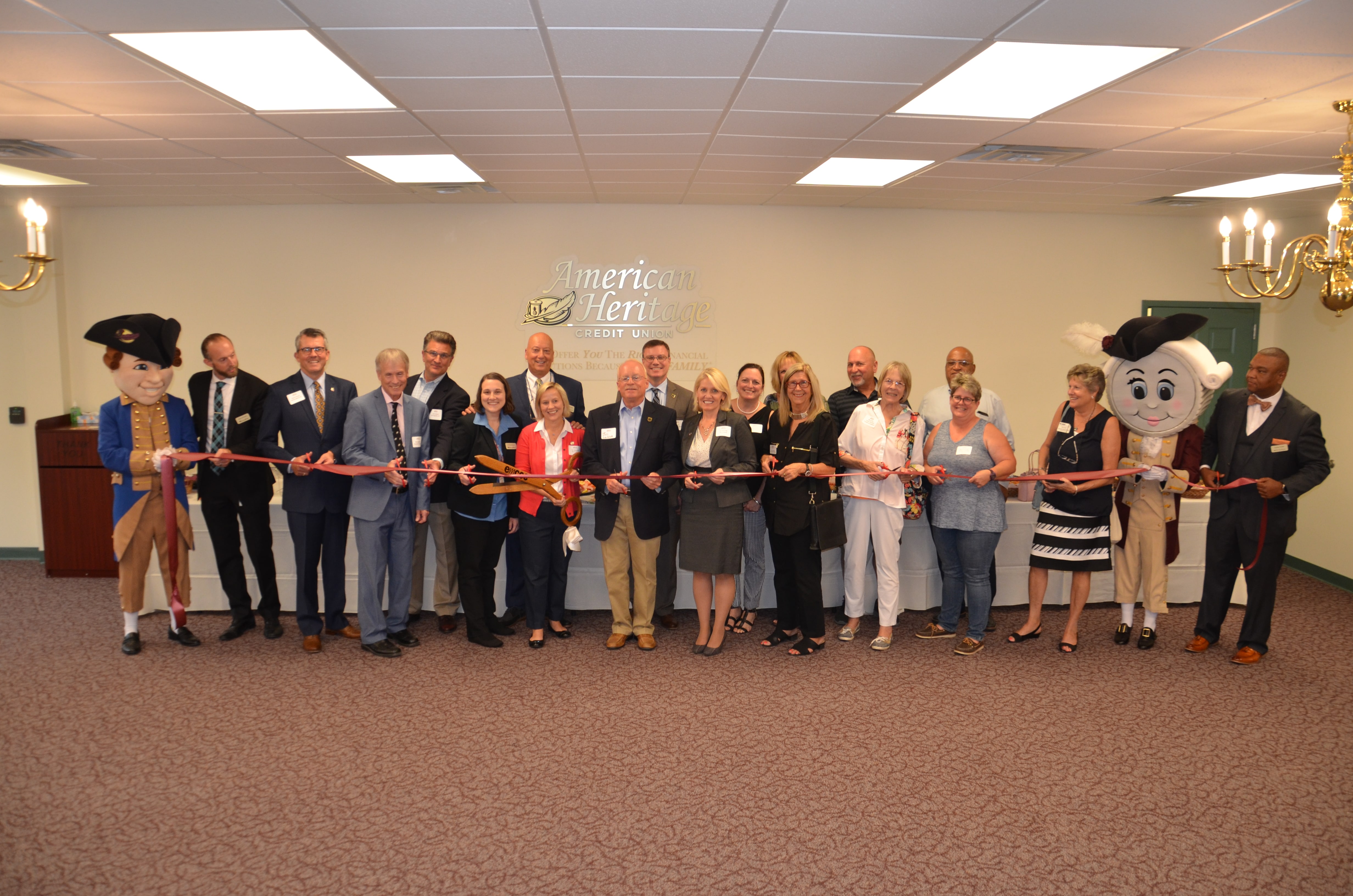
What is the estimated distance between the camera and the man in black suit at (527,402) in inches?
200

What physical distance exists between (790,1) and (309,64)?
215 cm

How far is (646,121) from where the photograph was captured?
429cm

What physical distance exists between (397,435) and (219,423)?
46.3 inches

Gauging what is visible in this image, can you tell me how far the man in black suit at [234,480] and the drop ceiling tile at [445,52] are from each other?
2.26m

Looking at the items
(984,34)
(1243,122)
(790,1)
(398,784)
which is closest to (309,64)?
(790,1)

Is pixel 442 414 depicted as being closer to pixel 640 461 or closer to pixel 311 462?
pixel 311 462

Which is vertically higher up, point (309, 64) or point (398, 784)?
point (309, 64)

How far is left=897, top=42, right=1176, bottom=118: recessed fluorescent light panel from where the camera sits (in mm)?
3219

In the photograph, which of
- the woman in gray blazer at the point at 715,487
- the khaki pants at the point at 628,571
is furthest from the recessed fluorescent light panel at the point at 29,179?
the woman in gray blazer at the point at 715,487

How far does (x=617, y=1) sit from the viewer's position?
2.73m

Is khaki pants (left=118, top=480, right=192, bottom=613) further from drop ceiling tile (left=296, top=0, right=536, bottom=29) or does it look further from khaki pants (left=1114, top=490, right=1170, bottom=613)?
khaki pants (left=1114, top=490, right=1170, bottom=613)

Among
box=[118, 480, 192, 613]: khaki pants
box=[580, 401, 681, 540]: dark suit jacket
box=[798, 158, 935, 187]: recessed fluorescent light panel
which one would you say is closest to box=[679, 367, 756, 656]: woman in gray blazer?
box=[580, 401, 681, 540]: dark suit jacket

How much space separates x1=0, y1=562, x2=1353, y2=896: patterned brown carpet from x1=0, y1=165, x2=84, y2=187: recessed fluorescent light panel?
332 centimetres

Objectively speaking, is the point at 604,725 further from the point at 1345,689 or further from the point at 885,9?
the point at 1345,689
